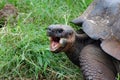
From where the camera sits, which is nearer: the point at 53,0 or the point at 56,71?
the point at 56,71

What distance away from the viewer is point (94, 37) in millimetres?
3367

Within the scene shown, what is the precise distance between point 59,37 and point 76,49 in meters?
0.27

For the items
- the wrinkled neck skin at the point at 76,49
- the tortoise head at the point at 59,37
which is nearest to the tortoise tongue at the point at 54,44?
the tortoise head at the point at 59,37

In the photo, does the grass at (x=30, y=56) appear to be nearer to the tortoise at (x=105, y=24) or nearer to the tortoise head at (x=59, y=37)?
the tortoise head at (x=59, y=37)

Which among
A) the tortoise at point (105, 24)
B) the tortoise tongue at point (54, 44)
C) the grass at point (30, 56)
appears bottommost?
the grass at point (30, 56)

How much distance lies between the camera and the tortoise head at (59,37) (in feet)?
10.7

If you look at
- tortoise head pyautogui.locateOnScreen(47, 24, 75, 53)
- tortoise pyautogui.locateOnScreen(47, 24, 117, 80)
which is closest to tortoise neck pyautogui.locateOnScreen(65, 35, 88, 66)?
tortoise pyautogui.locateOnScreen(47, 24, 117, 80)

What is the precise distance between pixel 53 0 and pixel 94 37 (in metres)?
1.28

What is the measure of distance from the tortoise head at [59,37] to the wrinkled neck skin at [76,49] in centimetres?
12

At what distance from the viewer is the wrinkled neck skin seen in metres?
3.49

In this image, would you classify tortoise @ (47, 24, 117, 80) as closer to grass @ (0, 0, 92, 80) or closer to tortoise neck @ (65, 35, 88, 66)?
tortoise neck @ (65, 35, 88, 66)

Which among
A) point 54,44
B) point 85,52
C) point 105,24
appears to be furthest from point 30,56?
point 105,24

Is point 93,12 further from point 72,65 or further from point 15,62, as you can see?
point 15,62

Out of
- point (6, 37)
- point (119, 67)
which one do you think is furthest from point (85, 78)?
point (6, 37)
